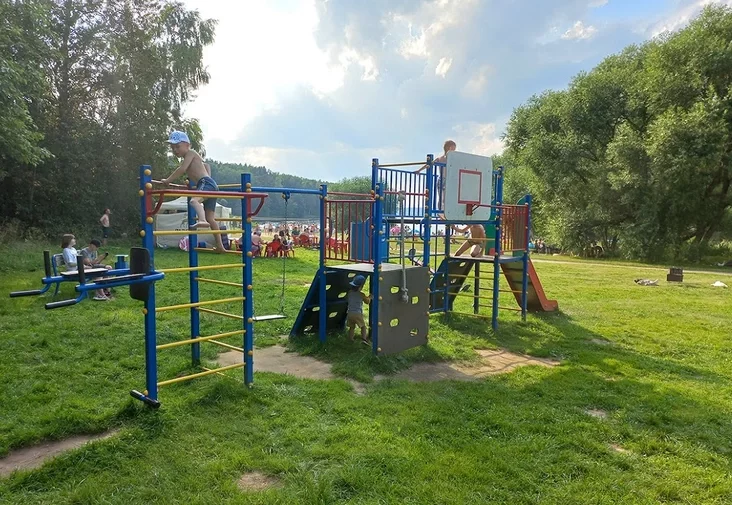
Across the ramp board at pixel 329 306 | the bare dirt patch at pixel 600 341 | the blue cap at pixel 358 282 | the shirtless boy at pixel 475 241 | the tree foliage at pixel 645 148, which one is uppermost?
the tree foliage at pixel 645 148

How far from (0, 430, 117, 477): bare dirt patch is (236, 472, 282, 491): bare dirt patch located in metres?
1.29

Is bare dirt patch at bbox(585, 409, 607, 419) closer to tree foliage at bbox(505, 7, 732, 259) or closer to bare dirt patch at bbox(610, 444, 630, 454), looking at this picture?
bare dirt patch at bbox(610, 444, 630, 454)

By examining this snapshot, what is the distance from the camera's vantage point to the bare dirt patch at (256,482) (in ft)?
11.2

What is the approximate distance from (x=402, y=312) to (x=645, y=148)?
22605 millimetres

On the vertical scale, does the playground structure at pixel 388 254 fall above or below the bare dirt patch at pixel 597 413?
above

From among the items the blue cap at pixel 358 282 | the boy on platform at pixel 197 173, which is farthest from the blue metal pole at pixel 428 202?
the boy on platform at pixel 197 173

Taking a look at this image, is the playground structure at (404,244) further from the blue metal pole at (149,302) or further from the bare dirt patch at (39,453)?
the bare dirt patch at (39,453)

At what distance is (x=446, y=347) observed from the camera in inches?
287

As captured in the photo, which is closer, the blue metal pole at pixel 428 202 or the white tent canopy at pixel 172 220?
the blue metal pole at pixel 428 202

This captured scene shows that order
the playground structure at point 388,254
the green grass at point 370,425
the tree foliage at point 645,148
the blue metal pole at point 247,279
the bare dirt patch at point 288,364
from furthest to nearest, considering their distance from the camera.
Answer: the tree foliage at point 645,148 → the bare dirt patch at point 288,364 → the playground structure at point 388,254 → the blue metal pole at point 247,279 → the green grass at point 370,425

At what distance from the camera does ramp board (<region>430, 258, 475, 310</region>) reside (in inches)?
359

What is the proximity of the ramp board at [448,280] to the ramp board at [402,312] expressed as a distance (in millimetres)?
1759

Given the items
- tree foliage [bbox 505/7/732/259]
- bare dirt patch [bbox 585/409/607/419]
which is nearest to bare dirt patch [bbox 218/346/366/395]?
bare dirt patch [bbox 585/409/607/419]

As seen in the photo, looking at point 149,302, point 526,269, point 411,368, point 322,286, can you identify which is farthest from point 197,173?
point 526,269
